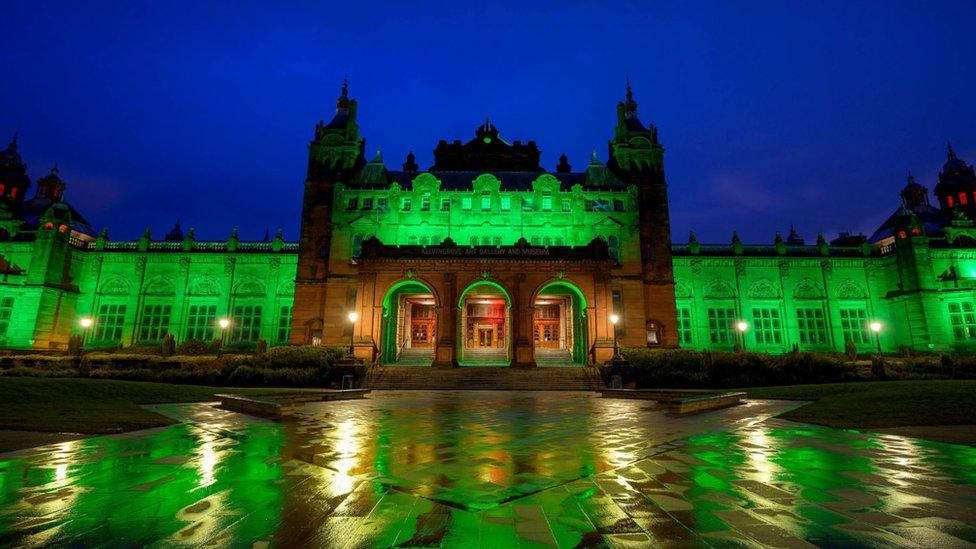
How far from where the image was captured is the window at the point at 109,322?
42.5 meters

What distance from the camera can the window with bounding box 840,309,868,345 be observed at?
1687 inches

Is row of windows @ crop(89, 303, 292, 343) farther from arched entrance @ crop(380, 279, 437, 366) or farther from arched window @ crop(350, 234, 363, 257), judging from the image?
arched entrance @ crop(380, 279, 437, 366)

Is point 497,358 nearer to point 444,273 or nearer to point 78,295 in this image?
point 444,273

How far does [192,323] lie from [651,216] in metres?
45.8

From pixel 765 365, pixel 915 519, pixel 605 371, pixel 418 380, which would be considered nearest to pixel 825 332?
pixel 765 365

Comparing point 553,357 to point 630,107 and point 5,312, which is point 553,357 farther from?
point 5,312

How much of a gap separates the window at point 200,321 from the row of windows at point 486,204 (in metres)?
17.7

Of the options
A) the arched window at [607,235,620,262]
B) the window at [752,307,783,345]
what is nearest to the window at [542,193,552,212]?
the arched window at [607,235,620,262]

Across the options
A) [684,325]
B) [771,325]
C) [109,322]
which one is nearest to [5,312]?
[109,322]

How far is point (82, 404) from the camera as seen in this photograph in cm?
1191

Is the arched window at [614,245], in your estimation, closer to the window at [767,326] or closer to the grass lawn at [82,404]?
the window at [767,326]

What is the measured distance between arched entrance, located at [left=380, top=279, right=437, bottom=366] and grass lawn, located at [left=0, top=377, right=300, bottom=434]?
16.6 m

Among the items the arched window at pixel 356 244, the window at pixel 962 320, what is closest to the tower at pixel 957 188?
the window at pixel 962 320

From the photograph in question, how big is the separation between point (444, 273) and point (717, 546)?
99.4ft
